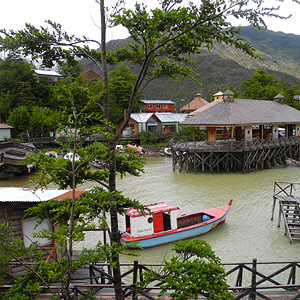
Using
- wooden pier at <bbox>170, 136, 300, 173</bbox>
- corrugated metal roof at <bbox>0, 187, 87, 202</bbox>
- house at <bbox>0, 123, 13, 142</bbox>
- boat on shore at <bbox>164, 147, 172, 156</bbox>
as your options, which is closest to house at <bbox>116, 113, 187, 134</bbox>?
boat on shore at <bbox>164, 147, 172, 156</bbox>

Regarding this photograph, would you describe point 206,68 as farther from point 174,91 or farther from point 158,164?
point 158,164

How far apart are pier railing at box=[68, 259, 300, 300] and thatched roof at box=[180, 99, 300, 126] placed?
18.7m

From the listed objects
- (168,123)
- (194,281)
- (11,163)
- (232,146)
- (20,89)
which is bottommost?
(194,281)

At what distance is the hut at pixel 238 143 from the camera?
1101 inches

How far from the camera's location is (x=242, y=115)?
30.3m

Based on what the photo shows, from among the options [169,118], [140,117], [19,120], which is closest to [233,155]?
[140,117]

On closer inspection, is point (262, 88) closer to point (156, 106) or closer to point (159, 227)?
point (156, 106)

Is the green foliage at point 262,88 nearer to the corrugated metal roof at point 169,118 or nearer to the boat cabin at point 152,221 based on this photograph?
the corrugated metal roof at point 169,118

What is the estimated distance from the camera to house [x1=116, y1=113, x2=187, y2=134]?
48.6 metres

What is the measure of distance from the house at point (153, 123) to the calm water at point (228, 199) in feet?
47.3

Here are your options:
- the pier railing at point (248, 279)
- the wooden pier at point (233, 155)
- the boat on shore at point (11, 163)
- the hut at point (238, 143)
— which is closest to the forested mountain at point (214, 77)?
the hut at point (238, 143)

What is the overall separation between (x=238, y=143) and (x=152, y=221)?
18.7 m

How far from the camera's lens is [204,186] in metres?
23.4

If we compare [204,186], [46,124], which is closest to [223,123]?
[204,186]
